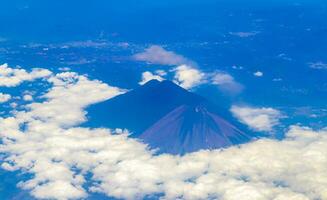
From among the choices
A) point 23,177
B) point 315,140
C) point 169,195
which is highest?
point 315,140

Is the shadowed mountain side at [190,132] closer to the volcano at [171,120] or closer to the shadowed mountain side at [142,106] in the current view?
the volcano at [171,120]

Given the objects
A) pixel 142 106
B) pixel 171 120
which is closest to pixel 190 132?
pixel 171 120

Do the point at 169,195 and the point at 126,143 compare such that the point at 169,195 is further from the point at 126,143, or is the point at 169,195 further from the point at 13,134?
the point at 13,134

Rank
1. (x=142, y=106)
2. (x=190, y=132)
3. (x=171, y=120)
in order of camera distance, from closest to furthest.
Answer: (x=190, y=132), (x=171, y=120), (x=142, y=106)

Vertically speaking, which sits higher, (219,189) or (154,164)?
(154,164)

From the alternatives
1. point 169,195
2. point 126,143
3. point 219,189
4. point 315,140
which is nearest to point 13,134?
point 126,143

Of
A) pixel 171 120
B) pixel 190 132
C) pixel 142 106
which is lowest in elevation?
pixel 190 132

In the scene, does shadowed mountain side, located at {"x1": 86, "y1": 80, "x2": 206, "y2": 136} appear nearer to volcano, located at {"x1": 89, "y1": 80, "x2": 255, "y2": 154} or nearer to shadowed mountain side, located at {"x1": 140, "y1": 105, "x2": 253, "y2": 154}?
volcano, located at {"x1": 89, "y1": 80, "x2": 255, "y2": 154}

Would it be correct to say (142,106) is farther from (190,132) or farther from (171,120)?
(190,132)

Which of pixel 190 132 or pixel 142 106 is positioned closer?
pixel 190 132
